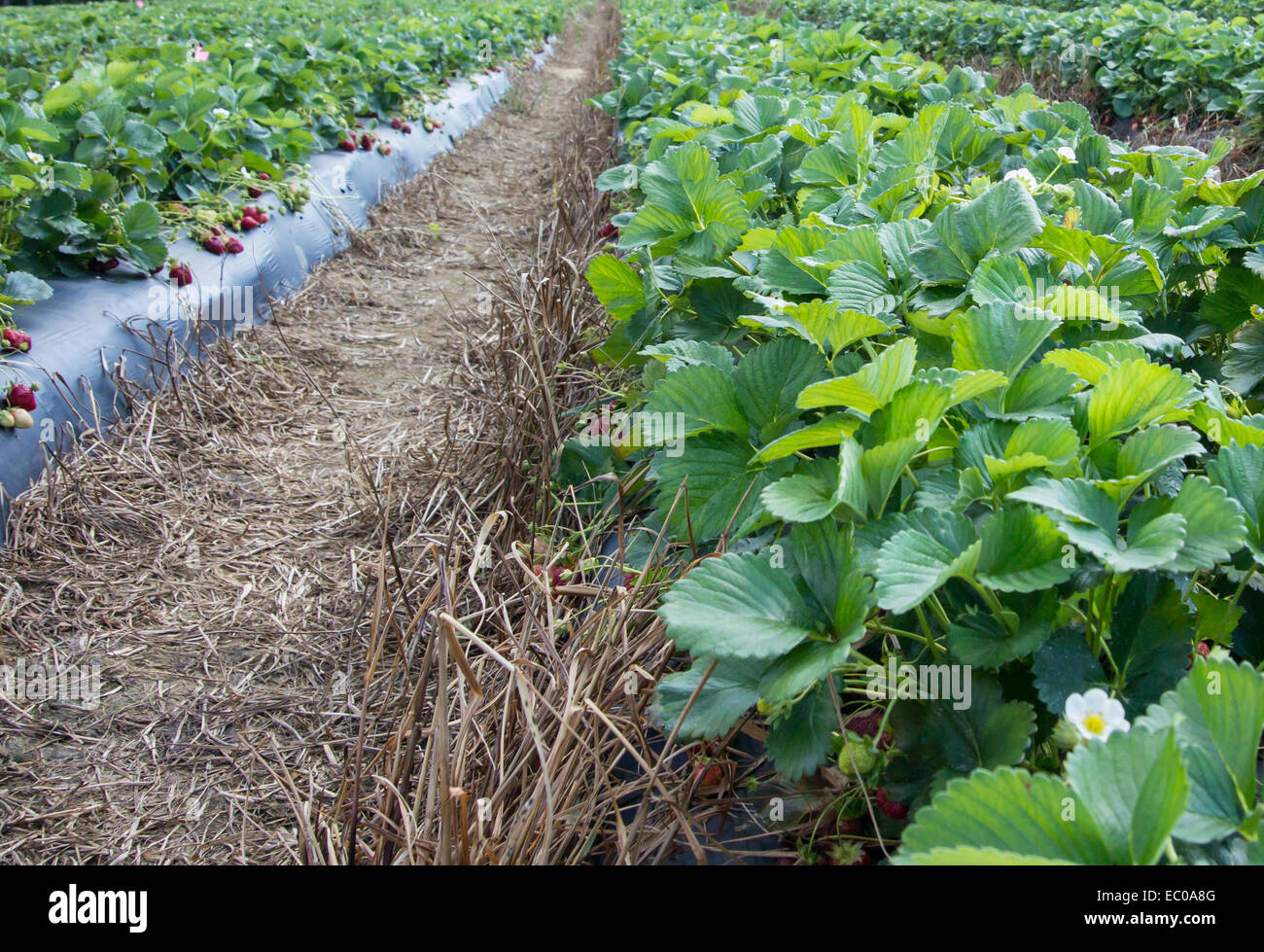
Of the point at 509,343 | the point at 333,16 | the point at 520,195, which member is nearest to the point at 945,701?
the point at 509,343

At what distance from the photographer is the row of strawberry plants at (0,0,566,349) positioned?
3.23m

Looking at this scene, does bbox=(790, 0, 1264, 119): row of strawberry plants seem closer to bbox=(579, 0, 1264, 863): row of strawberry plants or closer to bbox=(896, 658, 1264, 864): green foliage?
bbox=(579, 0, 1264, 863): row of strawberry plants

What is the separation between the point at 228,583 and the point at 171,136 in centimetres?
245

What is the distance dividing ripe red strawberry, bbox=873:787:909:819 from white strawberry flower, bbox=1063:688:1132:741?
265mm

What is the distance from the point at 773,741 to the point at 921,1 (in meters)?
12.2

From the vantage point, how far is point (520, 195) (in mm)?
6777

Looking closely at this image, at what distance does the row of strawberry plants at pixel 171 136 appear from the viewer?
323 cm

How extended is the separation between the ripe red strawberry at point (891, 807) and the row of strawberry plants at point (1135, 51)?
4947mm

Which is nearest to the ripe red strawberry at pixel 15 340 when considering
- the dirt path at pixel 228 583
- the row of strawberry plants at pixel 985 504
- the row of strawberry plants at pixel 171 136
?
the row of strawberry plants at pixel 171 136

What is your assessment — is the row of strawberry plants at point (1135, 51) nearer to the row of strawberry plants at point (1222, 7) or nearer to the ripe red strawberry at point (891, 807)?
the row of strawberry plants at point (1222, 7)

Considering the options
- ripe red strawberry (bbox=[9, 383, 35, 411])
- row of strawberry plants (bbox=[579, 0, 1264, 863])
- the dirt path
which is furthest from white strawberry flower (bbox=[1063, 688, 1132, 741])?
ripe red strawberry (bbox=[9, 383, 35, 411])
